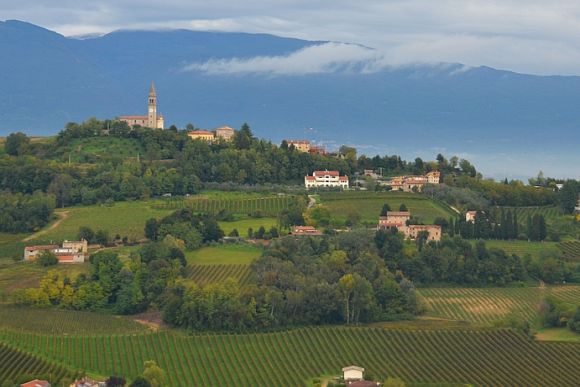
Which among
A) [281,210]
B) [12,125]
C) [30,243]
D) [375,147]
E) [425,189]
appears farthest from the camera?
[375,147]

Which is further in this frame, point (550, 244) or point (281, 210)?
point (281, 210)

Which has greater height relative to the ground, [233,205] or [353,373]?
[233,205]

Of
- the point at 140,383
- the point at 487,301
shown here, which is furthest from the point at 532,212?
the point at 140,383

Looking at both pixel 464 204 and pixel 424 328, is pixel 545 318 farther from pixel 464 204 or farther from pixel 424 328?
pixel 464 204

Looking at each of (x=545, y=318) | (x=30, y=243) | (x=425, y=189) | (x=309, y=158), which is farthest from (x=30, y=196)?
(x=545, y=318)

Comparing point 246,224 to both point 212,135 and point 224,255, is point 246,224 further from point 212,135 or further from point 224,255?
point 212,135

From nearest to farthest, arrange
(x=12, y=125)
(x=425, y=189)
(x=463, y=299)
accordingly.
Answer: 1. (x=463, y=299)
2. (x=425, y=189)
3. (x=12, y=125)

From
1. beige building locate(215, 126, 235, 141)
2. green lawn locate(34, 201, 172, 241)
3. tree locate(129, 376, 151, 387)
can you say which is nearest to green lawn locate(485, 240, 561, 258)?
green lawn locate(34, 201, 172, 241)
